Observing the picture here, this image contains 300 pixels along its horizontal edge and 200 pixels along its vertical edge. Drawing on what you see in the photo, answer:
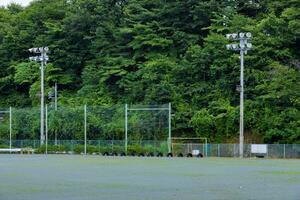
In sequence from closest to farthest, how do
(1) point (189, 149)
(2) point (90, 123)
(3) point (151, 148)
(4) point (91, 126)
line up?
(1) point (189, 149) < (3) point (151, 148) < (2) point (90, 123) < (4) point (91, 126)

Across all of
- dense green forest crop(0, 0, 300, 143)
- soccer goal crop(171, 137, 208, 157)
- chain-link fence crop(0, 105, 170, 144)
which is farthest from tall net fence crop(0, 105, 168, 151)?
dense green forest crop(0, 0, 300, 143)

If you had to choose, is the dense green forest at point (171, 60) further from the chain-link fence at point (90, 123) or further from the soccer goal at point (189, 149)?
the soccer goal at point (189, 149)

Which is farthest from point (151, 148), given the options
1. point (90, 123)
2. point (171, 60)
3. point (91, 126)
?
point (171, 60)

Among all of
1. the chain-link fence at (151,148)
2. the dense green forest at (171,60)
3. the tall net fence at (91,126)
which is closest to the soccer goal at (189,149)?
the chain-link fence at (151,148)

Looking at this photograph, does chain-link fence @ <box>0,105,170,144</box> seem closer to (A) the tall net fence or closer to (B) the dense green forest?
(A) the tall net fence

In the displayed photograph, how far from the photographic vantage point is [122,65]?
234 feet

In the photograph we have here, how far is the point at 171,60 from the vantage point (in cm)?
6825

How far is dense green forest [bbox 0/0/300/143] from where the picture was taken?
58.0 m

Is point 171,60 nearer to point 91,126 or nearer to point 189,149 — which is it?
point 91,126

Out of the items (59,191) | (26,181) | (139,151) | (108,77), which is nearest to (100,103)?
(108,77)

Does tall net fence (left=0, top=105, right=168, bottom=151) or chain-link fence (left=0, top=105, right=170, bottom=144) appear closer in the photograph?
tall net fence (left=0, top=105, right=168, bottom=151)

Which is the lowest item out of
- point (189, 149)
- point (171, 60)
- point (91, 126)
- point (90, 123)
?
point (189, 149)

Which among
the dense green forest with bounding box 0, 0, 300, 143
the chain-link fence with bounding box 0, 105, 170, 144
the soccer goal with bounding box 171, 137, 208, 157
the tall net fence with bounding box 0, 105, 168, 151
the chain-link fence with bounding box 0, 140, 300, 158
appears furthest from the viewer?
the chain-link fence with bounding box 0, 105, 170, 144

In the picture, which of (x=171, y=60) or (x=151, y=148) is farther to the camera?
(x=171, y=60)
